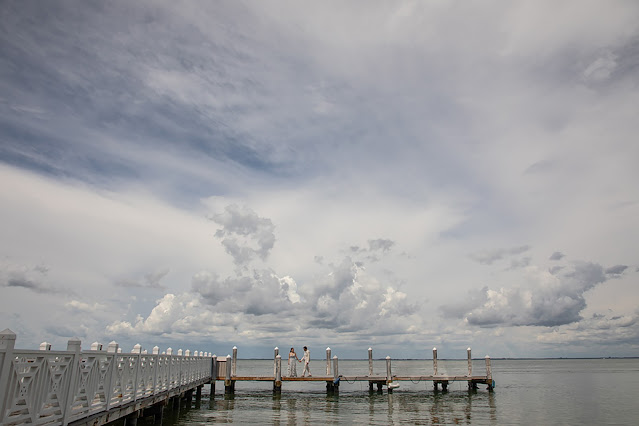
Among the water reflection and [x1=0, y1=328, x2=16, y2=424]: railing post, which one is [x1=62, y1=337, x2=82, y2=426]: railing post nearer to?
[x1=0, y1=328, x2=16, y2=424]: railing post

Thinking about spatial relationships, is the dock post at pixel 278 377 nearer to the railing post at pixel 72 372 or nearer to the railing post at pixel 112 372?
the railing post at pixel 112 372

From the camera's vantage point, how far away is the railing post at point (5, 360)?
7.09 metres

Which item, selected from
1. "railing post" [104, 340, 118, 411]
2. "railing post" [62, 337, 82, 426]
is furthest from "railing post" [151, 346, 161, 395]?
"railing post" [62, 337, 82, 426]

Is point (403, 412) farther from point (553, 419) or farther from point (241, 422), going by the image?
point (241, 422)

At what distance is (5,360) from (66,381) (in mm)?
2555

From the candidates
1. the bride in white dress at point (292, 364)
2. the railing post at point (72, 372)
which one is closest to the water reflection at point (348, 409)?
the bride in white dress at point (292, 364)

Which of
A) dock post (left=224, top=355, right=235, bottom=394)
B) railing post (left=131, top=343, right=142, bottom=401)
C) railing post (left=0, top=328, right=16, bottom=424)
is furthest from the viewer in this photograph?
dock post (left=224, top=355, right=235, bottom=394)

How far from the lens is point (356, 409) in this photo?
26.9 metres

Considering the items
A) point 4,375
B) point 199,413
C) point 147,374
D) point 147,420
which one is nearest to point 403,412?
point 199,413

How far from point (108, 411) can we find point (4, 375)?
17.7ft

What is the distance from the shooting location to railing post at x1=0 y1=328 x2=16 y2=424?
7.09 m

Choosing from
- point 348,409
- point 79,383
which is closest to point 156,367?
point 79,383

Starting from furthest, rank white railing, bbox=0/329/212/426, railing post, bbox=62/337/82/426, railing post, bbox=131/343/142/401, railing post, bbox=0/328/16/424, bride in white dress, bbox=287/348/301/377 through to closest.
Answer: bride in white dress, bbox=287/348/301/377 → railing post, bbox=131/343/142/401 → railing post, bbox=62/337/82/426 → white railing, bbox=0/329/212/426 → railing post, bbox=0/328/16/424

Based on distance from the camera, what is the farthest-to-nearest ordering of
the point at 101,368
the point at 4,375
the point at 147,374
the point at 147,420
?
the point at 147,420 → the point at 147,374 → the point at 101,368 → the point at 4,375
